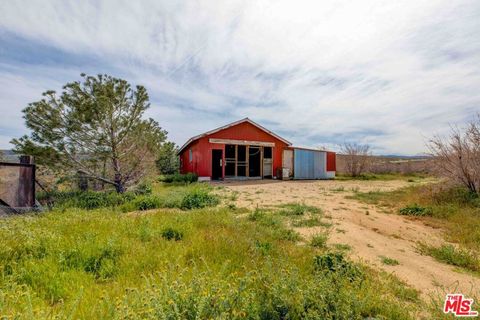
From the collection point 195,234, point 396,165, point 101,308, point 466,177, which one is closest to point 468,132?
point 466,177

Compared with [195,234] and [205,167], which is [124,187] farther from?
[205,167]

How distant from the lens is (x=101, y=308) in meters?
1.85

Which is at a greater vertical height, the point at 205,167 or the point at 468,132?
the point at 468,132

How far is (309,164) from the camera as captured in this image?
1875cm

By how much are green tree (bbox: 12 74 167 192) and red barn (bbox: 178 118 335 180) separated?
26.5 ft

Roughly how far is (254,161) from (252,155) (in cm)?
58

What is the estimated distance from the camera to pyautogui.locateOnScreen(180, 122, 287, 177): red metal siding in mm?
16172

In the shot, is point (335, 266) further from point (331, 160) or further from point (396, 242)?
point (331, 160)

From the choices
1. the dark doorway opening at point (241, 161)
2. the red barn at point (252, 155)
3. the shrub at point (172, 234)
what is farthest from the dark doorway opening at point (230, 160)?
the shrub at point (172, 234)

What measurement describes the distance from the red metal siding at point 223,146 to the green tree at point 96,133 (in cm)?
751

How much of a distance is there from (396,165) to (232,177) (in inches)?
732

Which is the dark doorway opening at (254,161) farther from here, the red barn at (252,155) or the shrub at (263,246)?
the shrub at (263,246)

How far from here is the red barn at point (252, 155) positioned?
16.7 meters

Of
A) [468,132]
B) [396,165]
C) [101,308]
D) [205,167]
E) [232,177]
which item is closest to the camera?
[101,308]
